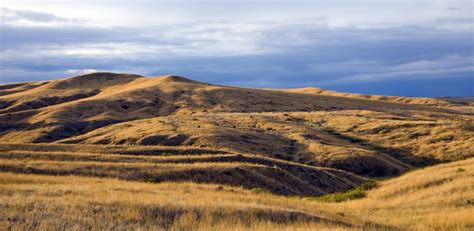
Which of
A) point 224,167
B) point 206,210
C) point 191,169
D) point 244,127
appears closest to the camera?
point 206,210

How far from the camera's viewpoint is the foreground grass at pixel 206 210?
15.0 metres

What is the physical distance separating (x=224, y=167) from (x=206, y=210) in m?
17.2

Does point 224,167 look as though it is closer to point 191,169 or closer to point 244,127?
point 191,169

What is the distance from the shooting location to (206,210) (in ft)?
59.2

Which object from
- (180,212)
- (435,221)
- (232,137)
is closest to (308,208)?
(435,221)

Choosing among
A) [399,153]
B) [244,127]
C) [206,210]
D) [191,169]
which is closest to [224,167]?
[191,169]

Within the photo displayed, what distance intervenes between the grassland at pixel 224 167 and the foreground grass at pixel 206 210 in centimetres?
7

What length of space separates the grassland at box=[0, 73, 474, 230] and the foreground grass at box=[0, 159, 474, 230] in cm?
7

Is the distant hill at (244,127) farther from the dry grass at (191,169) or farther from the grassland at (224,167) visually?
the dry grass at (191,169)

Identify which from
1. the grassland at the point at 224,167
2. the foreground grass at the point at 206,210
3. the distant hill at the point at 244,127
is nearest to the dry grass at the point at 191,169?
the grassland at the point at 224,167

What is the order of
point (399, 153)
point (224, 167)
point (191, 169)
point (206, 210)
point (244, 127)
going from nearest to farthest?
point (206, 210)
point (191, 169)
point (224, 167)
point (399, 153)
point (244, 127)

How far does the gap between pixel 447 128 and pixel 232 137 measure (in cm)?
2575

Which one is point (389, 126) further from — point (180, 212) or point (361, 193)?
point (180, 212)

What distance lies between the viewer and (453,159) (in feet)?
178
